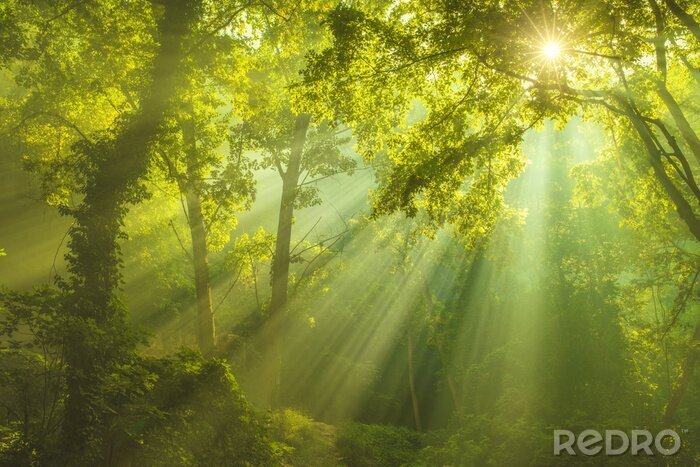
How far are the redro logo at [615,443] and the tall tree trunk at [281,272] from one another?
293 inches

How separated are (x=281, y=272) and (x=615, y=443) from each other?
920 cm

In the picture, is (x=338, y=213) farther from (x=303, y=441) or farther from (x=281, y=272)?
(x=303, y=441)

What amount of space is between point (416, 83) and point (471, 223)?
9.71ft

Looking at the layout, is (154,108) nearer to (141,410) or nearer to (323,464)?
(141,410)

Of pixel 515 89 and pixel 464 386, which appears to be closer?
pixel 515 89

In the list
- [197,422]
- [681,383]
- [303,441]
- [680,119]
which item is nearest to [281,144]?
[303,441]

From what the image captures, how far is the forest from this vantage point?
6.28 meters

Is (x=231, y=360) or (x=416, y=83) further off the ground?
(x=416, y=83)

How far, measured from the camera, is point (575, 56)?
7375mm

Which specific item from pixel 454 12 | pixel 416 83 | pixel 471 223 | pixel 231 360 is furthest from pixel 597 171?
pixel 231 360

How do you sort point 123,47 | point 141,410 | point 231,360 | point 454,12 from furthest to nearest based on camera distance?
point 231,360
point 123,47
point 454,12
point 141,410

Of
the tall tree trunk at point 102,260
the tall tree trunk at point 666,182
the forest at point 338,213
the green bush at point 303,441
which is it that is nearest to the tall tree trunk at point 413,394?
the forest at point 338,213

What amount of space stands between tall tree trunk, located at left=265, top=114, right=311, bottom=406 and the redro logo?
745cm

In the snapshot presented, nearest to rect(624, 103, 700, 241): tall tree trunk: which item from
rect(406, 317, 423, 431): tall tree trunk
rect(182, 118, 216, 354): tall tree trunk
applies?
rect(182, 118, 216, 354): tall tree trunk
